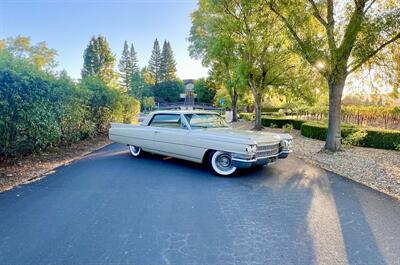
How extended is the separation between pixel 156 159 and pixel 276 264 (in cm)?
566

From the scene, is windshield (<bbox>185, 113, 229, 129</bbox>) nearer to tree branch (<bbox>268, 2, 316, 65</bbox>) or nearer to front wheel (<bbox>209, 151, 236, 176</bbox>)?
front wheel (<bbox>209, 151, 236, 176</bbox>)

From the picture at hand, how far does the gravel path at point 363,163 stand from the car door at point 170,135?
3.90 meters

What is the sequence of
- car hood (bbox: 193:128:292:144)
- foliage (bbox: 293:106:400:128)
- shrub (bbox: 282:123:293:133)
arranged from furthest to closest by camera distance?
1. shrub (bbox: 282:123:293:133)
2. foliage (bbox: 293:106:400:128)
3. car hood (bbox: 193:128:292:144)

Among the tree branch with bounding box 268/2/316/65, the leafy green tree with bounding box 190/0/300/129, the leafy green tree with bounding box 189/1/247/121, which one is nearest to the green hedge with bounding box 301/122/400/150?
the tree branch with bounding box 268/2/316/65

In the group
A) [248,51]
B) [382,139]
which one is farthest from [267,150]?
[248,51]

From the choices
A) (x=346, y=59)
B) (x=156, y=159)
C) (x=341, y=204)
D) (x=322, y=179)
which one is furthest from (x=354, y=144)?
(x=156, y=159)

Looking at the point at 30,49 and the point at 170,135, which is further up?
the point at 30,49

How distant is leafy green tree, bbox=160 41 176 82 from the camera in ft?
252

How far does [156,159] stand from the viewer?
26.0ft

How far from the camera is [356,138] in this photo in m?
9.95

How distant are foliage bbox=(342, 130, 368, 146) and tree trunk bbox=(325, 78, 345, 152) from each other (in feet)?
4.54

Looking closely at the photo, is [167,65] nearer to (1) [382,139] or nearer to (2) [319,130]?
(2) [319,130]

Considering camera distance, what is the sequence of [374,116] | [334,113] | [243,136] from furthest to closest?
[374,116] → [334,113] → [243,136]

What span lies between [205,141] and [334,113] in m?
Result: 5.22
